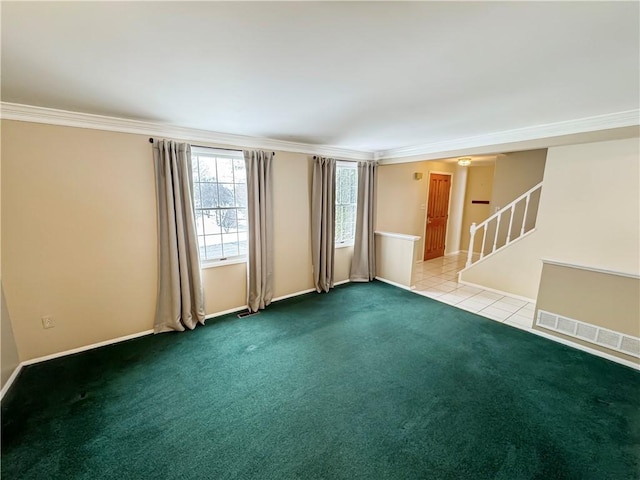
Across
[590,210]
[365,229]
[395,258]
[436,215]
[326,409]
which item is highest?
[590,210]

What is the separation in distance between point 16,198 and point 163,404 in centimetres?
219

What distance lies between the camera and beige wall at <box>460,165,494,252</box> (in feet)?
20.6

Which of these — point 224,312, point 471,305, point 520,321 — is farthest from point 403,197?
point 224,312

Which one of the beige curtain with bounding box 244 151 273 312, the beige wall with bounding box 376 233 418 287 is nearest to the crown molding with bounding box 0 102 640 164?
the beige curtain with bounding box 244 151 273 312

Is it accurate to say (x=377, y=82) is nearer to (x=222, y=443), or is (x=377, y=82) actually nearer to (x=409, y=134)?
(x=409, y=134)

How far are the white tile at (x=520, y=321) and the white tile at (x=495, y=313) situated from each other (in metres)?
0.07

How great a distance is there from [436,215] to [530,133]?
3.44 metres

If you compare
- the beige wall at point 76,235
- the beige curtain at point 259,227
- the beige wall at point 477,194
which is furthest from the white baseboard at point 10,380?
the beige wall at point 477,194

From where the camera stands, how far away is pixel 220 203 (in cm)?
336

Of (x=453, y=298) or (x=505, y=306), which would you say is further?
(x=453, y=298)

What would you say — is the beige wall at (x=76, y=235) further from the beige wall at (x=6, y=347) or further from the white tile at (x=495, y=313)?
the white tile at (x=495, y=313)

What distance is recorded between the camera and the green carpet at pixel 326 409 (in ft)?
5.17

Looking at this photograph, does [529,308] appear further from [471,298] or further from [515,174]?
[515,174]

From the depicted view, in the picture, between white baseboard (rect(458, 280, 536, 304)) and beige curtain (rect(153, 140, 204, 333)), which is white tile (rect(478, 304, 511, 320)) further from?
beige curtain (rect(153, 140, 204, 333))
